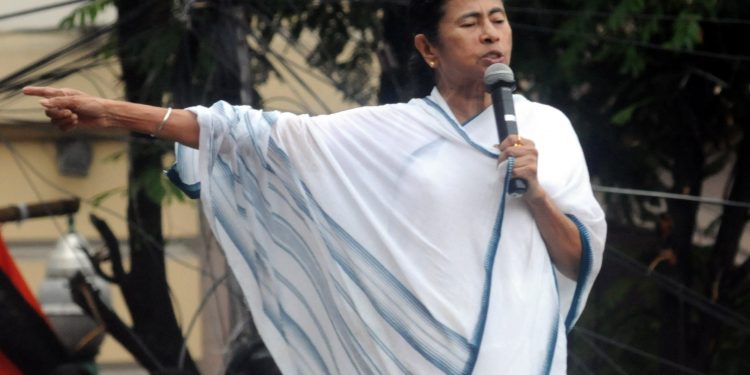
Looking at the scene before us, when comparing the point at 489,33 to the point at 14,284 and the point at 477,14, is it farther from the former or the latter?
the point at 14,284

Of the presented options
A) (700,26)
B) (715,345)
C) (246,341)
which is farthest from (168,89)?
(715,345)

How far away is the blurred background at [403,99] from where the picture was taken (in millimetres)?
6773

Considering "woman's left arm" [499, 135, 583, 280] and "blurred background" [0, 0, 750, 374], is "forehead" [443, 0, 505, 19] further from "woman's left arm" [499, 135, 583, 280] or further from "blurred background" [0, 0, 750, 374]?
"blurred background" [0, 0, 750, 374]

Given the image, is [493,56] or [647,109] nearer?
[493,56]

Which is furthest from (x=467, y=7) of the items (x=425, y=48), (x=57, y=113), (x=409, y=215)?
(x=57, y=113)

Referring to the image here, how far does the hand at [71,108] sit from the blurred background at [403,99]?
244 centimetres

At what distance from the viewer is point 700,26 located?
737cm

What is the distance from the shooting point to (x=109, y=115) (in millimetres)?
3693

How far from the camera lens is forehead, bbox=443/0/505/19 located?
3.89 m

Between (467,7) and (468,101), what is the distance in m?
0.20

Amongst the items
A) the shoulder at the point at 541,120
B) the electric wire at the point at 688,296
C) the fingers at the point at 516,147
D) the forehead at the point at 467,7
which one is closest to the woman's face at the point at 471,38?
the forehead at the point at 467,7

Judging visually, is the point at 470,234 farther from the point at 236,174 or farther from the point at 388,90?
the point at 388,90

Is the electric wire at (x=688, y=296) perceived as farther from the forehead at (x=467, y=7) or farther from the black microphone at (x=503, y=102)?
the black microphone at (x=503, y=102)

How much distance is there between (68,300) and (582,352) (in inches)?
92.1
